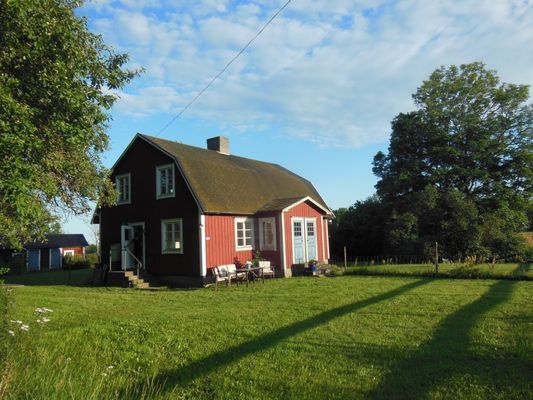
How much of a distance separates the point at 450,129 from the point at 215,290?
2306 centimetres

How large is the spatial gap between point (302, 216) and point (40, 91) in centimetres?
1447

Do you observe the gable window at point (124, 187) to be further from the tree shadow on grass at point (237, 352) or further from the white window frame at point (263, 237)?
the tree shadow on grass at point (237, 352)

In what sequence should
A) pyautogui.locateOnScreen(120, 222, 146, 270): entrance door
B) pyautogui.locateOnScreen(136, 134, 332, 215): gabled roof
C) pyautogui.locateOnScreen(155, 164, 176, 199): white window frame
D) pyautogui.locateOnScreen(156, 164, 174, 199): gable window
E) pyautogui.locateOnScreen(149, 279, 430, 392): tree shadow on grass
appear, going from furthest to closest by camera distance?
pyautogui.locateOnScreen(120, 222, 146, 270): entrance door → pyautogui.locateOnScreen(156, 164, 174, 199): gable window → pyautogui.locateOnScreen(155, 164, 176, 199): white window frame → pyautogui.locateOnScreen(136, 134, 332, 215): gabled roof → pyautogui.locateOnScreen(149, 279, 430, 392): tree shadow on grass

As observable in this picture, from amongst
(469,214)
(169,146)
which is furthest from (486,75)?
(169,146)

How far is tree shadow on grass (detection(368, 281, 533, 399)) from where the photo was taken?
503cm

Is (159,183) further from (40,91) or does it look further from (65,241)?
(65,241)

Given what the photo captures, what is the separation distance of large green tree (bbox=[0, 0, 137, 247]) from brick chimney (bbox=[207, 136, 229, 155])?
1508 centimetres

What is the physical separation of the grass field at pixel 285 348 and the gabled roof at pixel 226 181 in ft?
23.9

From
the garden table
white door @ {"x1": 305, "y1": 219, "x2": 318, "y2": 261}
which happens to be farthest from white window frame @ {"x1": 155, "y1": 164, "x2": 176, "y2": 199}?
white door @ {"x1": 305, "y1": 219, "x2": 318, "y2": 261}

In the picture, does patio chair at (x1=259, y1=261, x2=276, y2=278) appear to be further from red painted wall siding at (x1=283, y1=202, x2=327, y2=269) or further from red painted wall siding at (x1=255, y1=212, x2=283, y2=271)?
→ red painted wall siding at (x1=283, y1=202, x2=327, y2=269)

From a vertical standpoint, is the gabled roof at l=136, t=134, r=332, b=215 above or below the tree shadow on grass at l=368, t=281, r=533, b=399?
above

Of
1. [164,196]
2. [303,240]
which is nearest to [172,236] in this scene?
[164,196]

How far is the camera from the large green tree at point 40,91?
274 inches

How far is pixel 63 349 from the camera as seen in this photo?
21.8 ft
